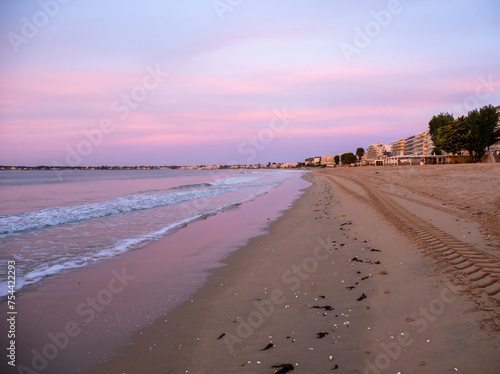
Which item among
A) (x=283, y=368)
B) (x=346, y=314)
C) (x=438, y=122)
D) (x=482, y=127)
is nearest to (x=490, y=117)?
(x=482, y=127)

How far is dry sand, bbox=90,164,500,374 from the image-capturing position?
3607 millimetres

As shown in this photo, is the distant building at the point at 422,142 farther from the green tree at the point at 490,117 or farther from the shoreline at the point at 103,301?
the shoreline at the point at 103,301

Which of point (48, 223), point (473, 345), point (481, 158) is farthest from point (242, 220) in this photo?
point (481, 158)

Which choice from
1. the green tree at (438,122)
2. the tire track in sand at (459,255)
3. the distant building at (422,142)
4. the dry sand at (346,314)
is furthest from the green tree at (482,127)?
the distant building at (422,142)

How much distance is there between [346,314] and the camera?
4695mm

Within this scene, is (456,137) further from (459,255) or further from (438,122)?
(459,255)

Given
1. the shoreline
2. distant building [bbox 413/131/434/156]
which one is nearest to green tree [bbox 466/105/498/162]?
the shoreline

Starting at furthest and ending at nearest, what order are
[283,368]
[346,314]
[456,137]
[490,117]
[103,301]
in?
[456,137], [490,117], [103,301], [346,314], [283,368]

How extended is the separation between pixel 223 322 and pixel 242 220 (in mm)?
10698

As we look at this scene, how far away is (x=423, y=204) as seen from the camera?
14.5 meters

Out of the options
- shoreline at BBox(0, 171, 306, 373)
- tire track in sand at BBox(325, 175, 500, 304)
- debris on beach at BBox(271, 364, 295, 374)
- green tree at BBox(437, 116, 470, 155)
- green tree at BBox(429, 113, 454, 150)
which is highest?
green tree at BBox(429, 113, 454, 150)

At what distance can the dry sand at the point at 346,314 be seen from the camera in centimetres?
361

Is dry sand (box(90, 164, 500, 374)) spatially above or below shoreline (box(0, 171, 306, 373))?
above

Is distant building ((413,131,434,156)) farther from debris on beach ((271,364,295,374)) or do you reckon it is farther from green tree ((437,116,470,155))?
debris on beach ((271,364,295,374))
